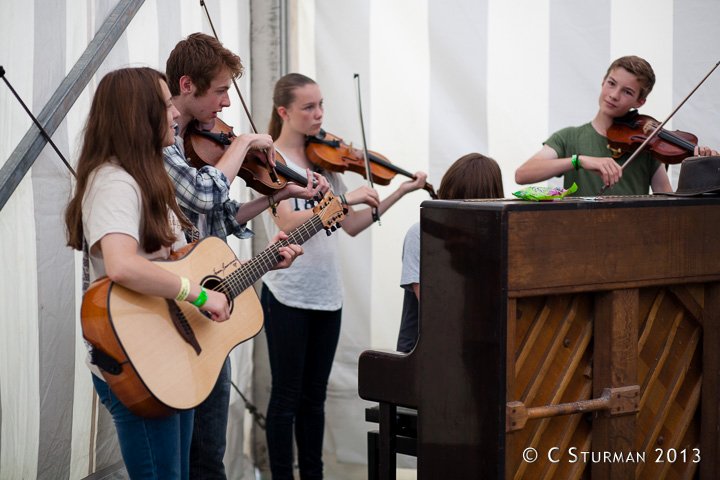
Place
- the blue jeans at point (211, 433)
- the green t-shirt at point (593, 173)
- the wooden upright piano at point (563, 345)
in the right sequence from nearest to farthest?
the wooden upright piano at point (563, 345), the blue jeans at point (211, 433), the green t-shirt at point (593, 173)

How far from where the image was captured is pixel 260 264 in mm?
2521

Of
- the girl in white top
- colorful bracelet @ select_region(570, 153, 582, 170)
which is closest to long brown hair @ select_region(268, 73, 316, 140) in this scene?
the girl in white top

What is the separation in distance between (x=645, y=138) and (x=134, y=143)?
1952mm

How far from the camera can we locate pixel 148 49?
3.31 metres

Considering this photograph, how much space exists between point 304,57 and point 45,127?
5.67 ft

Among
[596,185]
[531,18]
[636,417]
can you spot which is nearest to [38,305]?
[636,417]

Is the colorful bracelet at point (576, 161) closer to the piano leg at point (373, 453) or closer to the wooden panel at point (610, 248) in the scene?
the wooden panel at point (610, 248)

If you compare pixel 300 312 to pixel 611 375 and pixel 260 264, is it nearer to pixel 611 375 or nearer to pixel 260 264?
pixel 260 264

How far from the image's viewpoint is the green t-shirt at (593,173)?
3324 mm

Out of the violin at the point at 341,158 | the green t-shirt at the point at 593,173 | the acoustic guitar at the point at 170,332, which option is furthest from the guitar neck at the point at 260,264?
the green t-shirt at the point at 593,173

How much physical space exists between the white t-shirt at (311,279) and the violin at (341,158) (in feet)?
0.19

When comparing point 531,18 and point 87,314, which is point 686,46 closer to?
point 531,18

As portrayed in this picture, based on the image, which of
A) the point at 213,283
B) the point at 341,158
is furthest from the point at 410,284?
the point at 213,283

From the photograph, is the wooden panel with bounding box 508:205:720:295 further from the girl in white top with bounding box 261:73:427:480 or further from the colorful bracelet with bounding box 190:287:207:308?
the girl in white top with bounding box 261:73:427:480
